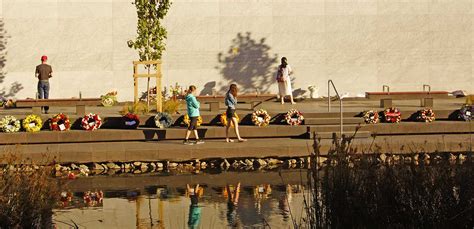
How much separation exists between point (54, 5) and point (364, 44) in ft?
35.8

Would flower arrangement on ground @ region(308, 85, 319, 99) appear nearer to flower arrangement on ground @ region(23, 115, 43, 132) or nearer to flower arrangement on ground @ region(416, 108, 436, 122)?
flower arrangement on ground @ region(416, 108, 436, 122)

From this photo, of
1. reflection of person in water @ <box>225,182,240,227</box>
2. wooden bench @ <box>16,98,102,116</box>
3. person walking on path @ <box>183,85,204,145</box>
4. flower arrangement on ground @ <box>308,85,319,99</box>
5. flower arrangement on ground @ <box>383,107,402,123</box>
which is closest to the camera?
reflection of person in water @ <box>225,182,240,227</box>

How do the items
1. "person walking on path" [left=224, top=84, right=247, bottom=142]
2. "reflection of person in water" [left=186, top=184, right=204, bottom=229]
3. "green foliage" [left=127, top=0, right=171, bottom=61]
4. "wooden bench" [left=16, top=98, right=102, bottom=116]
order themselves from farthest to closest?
"green foliage" [left=127, top=0, right=171, bottom=61], "wooden bench" [left=16, top=98, right=102, bottom=116], "person walking on path" [left=224, top=84, right=247, bottom=142], "reflection of person in water" [left=186, top=184, right=204, bottom=229]

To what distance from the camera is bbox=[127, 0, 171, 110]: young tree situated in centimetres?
3319

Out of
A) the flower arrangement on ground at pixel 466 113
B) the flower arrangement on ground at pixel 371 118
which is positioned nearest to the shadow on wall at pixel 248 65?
the flower arrangement on ground at pixel 371 118

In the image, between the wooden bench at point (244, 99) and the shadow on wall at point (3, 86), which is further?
the shadow on wall at point (3, 86)

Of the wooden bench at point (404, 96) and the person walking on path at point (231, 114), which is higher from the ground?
the wooden bench at point (404, 96)

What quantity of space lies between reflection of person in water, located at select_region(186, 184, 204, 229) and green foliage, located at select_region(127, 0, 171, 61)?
1423 centimetres

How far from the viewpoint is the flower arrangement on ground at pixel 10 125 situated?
25.0m

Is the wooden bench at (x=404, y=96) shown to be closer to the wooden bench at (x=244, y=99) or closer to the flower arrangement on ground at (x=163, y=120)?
the wooden bench at (x=244, y=99)

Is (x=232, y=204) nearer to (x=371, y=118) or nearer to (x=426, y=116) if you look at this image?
(x=371, y=118)

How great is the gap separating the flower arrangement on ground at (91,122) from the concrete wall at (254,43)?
12544 mm

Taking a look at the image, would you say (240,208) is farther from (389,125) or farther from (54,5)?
(54,5)

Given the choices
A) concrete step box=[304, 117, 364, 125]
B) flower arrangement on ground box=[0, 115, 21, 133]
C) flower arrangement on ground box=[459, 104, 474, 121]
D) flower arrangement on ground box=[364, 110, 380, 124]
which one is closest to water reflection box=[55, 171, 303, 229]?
flower arrangement on ground box=[0, 115, 21, 133]
